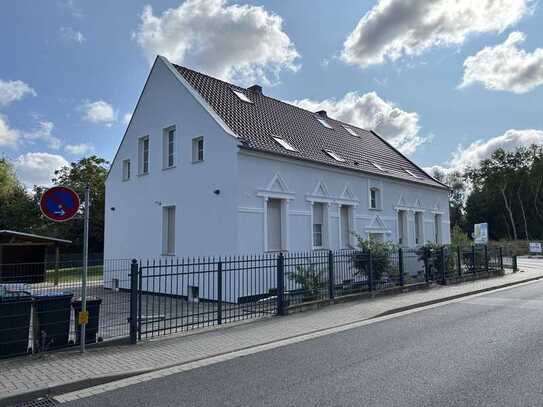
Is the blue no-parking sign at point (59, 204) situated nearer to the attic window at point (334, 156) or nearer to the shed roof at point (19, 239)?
the shed roof at point (19, 239)

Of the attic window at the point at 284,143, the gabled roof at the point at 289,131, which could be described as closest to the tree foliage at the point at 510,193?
the gabled roof at the point at 289,131

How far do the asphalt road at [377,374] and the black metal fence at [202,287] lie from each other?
7.59 ft

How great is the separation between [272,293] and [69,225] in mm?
31860

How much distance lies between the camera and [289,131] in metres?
19.2

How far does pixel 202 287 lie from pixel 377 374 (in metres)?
9.59

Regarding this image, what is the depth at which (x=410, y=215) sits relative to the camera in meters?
23.4

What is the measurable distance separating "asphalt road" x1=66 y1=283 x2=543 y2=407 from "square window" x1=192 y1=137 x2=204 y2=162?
31.5ft

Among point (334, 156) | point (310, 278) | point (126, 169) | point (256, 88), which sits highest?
point (256, 88)

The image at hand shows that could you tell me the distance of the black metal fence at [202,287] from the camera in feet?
22.7

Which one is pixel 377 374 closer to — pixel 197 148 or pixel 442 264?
pixel 197 148

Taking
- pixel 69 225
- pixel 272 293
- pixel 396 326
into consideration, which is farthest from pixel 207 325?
pixel 69 225

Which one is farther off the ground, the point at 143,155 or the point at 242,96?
the point at 242,96

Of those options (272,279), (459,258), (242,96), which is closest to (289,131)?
(242,96)

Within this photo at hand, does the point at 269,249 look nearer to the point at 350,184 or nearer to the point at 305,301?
the point at 305,301
